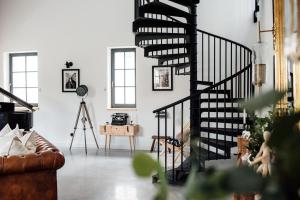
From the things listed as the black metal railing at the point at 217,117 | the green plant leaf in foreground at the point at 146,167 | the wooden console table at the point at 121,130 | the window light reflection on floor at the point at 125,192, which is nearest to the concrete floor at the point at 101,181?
the window light reflection on floor at the point at 125,192

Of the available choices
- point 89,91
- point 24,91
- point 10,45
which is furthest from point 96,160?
point 10,45

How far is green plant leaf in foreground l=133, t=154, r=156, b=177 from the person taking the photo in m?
0.50

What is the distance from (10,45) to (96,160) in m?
4.55

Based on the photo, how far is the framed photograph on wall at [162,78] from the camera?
7.45 m

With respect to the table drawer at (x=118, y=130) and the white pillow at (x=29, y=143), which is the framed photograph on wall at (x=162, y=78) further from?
the white pillow at (x=29, y=143)

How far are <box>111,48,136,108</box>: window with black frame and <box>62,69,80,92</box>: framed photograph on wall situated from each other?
3.07 ft

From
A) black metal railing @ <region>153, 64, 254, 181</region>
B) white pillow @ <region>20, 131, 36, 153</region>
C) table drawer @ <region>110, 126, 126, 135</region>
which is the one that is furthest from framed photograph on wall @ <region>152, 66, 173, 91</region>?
white pillow @ <region>20, 131, 36, 153</region>

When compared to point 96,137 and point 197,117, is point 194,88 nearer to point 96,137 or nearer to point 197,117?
point 197,117

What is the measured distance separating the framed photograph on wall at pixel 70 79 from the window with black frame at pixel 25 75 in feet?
3.16

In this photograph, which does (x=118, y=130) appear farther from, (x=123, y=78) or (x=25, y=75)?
(x=25, y=75)

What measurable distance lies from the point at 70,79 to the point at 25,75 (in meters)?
1.56

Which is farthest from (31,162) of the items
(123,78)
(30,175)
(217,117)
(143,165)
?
(123,78)

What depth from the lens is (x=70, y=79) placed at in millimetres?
8156

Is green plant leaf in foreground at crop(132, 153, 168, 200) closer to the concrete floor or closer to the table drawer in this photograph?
the concrete floor
